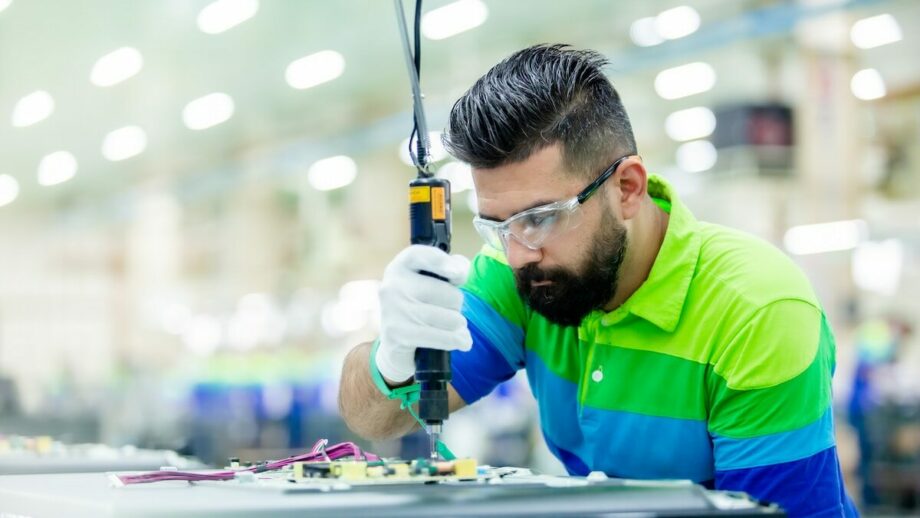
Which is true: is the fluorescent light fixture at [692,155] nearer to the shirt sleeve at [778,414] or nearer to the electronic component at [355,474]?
the shirt sleeve at [778,414]

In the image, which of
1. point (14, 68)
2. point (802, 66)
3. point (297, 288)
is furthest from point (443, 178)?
point (297, 288)

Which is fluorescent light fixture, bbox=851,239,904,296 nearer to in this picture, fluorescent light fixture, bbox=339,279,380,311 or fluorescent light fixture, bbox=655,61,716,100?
fluorescent light fixture, bbox=655,61,716,100

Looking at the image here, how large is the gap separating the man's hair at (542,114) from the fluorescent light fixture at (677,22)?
663cm

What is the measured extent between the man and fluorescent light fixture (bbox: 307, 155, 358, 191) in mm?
10043

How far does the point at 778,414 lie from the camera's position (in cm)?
137

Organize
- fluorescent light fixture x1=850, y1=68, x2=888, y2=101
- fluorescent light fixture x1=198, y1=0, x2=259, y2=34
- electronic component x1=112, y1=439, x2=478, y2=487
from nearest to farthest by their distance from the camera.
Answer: electronic component x1=112, y1=439, x2=478, y2=487
fluorescent light fixture x1=198, y1=0, x2=259, y2=34
fluorescent light fixture x1=850, y1=68, x2=888, y2=101

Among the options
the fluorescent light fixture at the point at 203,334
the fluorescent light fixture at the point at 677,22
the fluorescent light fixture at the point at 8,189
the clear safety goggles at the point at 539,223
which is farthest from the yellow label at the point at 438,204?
the fluorescent light fixture at the point at 203,334

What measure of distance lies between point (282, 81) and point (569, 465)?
850 cm

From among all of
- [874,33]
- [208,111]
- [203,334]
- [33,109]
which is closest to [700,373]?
[874,33]

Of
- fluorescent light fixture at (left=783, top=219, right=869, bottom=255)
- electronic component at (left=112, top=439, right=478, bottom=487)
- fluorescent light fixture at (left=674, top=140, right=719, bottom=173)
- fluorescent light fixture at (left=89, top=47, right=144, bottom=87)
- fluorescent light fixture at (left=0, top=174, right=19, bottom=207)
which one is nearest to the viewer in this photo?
electronic component at (left=112, top=439, right=478, bottom=487)

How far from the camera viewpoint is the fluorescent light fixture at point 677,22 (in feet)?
26.2

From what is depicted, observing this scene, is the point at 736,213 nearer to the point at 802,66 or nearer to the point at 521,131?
the point at 802,66

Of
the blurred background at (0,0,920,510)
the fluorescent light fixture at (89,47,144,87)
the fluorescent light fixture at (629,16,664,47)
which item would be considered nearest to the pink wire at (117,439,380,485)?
the blurred background at (0,0,920,510)

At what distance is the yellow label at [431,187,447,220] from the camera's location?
125 centimetres
